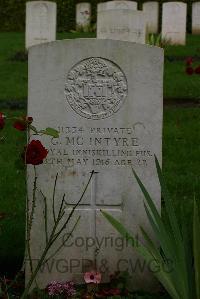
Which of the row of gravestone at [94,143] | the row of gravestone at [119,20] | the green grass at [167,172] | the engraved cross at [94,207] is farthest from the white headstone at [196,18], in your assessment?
the engraved cross at [94,207]

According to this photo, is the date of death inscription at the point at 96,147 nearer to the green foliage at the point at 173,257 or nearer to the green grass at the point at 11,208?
the green grass at the point at 11,208

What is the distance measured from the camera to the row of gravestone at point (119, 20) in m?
12.3

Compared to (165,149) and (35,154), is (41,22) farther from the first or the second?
(35,154)

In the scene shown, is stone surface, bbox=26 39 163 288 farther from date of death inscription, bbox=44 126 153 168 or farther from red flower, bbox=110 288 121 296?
red flower, bbox=110 288 121 296

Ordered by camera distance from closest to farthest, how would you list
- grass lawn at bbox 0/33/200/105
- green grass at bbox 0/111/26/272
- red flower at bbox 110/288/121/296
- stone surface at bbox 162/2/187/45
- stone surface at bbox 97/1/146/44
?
red flower at bbox 110/288/121/296
green grass at bbox 0/111/26/272
grass lawn at bbox 0/33/200/105
stone surface at bbox 97/1/146/44
stone surface at bbox 162/2/187/45

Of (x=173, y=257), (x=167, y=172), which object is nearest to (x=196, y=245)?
(x=173, y=257)

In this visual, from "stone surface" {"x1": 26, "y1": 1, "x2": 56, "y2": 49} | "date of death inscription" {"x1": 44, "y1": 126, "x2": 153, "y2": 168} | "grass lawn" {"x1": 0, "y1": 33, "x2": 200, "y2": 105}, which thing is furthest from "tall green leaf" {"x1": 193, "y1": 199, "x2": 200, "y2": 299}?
"stone surface" {"x1": 26, "y1": 1, "x2": 56, "y2": 49}

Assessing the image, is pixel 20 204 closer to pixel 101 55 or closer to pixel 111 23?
pixel 101 55

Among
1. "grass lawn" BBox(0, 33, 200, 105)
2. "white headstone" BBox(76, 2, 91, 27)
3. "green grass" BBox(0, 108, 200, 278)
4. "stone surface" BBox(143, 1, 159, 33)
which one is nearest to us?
"green grass" BBox(0, 108, 200, 278)

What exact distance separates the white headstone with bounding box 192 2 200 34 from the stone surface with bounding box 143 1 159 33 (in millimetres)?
1014

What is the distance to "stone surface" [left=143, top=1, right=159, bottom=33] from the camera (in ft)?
69.0

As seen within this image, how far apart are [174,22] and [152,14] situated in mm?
3069

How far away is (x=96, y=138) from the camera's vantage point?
4.73m

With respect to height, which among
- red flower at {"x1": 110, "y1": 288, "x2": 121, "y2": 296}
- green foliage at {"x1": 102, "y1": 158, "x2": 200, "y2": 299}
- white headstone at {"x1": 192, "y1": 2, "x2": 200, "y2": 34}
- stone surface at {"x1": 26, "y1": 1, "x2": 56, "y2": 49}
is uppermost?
white headstone at {"x1": 192, "y1": 2, "x2": 200, "y2": 34}
